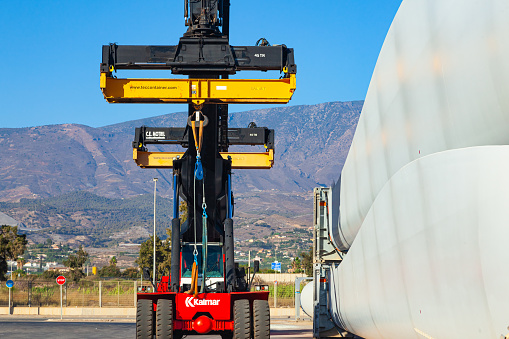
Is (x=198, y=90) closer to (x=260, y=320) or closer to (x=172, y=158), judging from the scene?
(x=260, y=320)

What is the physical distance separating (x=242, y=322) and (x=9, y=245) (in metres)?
44.9

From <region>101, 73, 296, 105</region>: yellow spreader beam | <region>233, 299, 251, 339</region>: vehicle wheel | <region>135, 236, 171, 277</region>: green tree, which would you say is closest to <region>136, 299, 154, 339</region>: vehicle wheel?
<region>233, 299, 251, 339</region>: vehicle wheel

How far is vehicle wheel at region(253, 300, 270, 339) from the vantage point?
16.1m

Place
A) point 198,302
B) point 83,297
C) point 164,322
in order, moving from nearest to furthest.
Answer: point 164,322 < point 198,302 < point 83,297

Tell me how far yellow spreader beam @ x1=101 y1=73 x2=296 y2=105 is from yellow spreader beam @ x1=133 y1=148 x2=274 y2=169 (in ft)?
24.3

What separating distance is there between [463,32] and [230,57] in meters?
9.59

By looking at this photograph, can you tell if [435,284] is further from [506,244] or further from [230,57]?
[230,57]

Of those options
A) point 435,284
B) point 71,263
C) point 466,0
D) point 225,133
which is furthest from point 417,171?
point 71,263

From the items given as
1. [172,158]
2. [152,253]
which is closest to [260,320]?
[172,158]

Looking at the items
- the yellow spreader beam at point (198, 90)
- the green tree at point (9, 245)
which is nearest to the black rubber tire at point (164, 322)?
the yellow spreader beam at point (198, 90)

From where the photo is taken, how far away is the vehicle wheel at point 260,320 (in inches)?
635

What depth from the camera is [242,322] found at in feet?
53.1

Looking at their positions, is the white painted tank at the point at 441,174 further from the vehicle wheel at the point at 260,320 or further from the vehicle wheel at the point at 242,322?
the vehicle wheel at the point at 242,322

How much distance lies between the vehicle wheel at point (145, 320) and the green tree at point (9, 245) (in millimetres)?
43213
